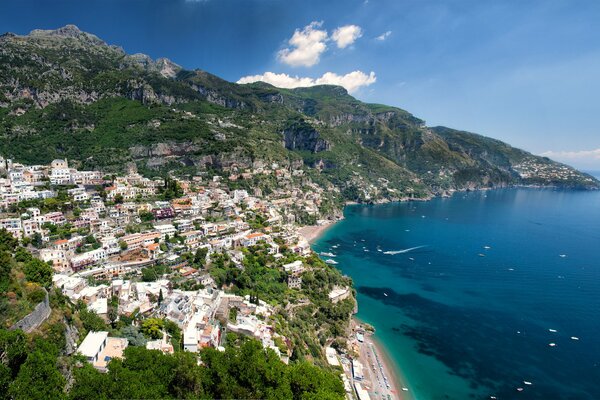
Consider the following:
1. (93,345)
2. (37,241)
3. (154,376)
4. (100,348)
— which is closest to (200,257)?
(37,241)

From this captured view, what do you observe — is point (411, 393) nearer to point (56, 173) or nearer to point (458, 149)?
point (56, 173)

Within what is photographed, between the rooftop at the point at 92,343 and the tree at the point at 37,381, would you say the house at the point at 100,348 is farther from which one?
the tree at the point at 37,381

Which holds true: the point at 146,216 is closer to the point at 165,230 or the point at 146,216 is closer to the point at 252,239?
the point at 165,230

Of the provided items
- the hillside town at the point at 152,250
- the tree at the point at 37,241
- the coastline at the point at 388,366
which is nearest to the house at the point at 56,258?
the hillside town at the point at 152,250

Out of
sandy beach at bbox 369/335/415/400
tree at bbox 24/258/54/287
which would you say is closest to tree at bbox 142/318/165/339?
tree at bbox 24/258/54/287

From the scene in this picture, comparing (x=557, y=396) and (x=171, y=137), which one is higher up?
(x=171, y=137)

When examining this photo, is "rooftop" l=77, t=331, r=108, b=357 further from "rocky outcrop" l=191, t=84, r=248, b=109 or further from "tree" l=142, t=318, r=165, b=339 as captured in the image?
"rocky outcrop" l=191, t=84, r=248, b=109

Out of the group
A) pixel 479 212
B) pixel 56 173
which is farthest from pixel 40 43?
pixel 479 212

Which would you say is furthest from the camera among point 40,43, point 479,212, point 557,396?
point 40,43
